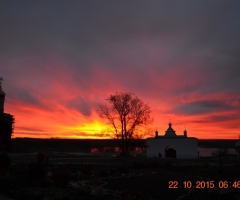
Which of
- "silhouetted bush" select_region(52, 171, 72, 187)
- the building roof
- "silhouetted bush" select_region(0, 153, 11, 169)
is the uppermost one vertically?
the building roof

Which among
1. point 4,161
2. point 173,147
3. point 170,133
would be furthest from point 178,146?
point 4,161

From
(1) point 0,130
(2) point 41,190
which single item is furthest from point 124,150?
(2) point 41,190

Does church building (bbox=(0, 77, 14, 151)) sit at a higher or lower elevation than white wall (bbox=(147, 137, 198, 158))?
higher

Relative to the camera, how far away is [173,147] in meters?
45.2

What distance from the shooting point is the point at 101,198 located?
33.0ft

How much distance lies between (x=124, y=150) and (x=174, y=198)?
38.7 m

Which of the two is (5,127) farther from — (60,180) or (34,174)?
(60,180)

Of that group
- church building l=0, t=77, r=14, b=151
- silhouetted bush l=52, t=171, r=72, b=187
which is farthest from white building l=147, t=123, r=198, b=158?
silhouetted bush l=52, t=171, r=72, b=187

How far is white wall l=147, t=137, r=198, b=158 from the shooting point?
44594 millimetres

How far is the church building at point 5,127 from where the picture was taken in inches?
1766

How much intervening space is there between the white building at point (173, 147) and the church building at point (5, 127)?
26.4 metres

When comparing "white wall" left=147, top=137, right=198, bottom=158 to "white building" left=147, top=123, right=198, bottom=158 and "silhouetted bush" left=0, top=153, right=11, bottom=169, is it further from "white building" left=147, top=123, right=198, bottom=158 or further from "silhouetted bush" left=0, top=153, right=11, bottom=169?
"silhouetted bush" left=0, top=153, right=11, bottom=169

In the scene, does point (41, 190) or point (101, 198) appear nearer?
point (101, 198)

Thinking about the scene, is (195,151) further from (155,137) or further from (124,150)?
(124,150)
